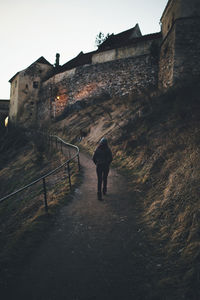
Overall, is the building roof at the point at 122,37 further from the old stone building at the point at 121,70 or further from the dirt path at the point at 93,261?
the dirt path at the point at 93,261

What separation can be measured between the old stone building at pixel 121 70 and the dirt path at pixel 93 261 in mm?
12772

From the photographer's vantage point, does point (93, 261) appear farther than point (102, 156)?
No

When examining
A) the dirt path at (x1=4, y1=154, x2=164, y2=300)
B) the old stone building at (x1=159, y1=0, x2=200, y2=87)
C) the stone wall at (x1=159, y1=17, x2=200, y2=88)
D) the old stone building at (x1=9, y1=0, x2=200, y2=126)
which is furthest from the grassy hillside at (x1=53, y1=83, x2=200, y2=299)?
the old stone building at (x1=9, y1=0, x2=200, y2=126)

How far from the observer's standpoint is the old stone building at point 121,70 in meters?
14.4

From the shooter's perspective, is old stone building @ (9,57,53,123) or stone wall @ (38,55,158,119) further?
old stone building @ (9,57,53,123)

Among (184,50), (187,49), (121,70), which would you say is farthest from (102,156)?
(121,70)

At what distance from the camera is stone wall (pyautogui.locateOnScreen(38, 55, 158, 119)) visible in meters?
19.2

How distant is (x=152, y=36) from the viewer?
63.6 ft

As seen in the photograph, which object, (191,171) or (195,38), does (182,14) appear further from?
(191,171)

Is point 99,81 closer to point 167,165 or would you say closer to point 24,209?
point 167,165

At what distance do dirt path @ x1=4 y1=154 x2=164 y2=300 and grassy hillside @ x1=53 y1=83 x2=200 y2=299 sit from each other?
0.39 metres

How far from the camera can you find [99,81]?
22.7 meters

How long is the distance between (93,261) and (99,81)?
21.6 meters

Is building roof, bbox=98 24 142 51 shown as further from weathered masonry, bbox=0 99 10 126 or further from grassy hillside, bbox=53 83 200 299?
weathered masonry, bbox=0 99 10 126
